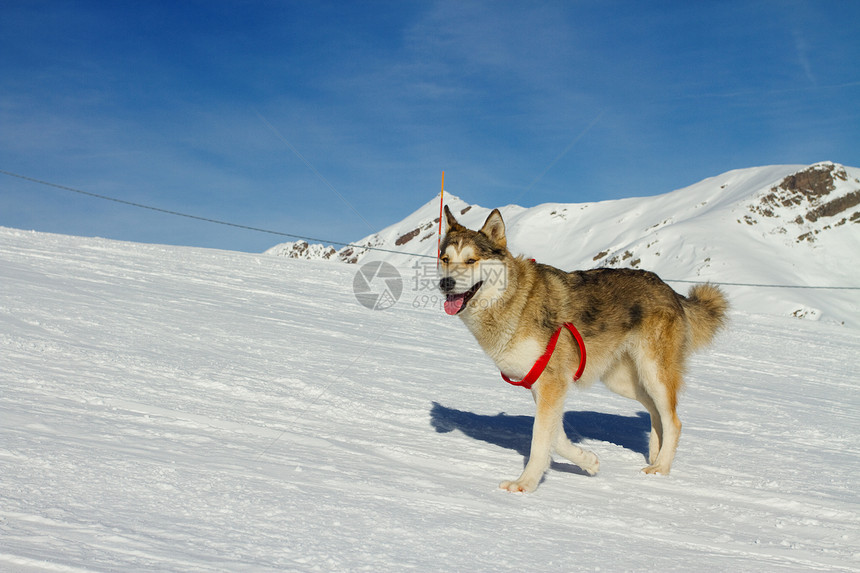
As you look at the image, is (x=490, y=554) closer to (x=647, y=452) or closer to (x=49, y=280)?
(x=647, y=452)

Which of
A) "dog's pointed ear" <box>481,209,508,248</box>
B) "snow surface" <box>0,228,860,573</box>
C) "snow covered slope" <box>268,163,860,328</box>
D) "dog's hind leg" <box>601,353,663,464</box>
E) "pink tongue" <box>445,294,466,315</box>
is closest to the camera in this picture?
"snow surface" <box>0,228,860,573</box>

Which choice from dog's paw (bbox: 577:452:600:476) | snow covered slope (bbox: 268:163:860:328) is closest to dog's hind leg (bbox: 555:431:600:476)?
dog's paw (bbox: 577:452:600:476)

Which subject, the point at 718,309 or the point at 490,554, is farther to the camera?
the point at 718,309

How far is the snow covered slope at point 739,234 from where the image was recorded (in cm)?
7556

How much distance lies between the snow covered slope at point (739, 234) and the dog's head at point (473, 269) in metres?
55.8

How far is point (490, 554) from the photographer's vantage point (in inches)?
114

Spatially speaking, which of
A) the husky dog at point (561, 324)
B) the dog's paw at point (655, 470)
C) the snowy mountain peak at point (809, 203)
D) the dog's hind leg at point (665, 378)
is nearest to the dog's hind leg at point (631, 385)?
the husky dog at point (561, 324)

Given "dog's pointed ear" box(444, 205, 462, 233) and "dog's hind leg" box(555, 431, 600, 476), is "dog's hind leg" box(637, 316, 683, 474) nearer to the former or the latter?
"dog's hind leg" box(555, 431, 600, 476)

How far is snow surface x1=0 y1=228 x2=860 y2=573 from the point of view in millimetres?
2732

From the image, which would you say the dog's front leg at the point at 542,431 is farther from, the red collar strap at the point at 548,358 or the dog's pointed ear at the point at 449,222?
the dog's pointed ear at the point at 449,222

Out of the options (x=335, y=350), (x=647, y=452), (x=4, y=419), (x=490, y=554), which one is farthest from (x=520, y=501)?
(x=335, y=350)

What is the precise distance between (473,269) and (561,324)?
2.84 ft

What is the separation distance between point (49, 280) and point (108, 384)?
6.58 meters

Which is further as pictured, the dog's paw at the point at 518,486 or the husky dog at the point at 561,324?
the husky dog at the point at 561,324
